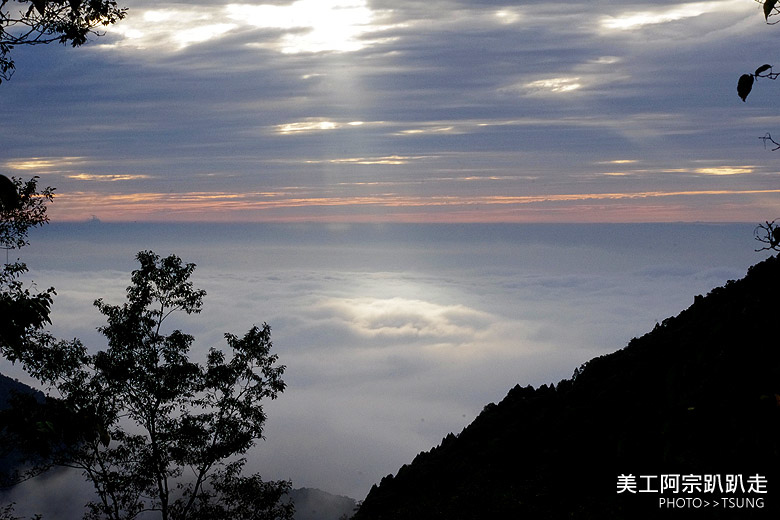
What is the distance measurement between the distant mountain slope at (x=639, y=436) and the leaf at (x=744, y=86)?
1.56 metres

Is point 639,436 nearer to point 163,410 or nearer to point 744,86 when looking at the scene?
point 744,86

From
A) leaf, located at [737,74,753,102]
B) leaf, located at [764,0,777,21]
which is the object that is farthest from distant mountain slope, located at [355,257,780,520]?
leaf, located at [764,0,777,21]

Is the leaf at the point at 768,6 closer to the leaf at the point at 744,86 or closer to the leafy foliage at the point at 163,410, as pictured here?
the leaf at the point at 744,86

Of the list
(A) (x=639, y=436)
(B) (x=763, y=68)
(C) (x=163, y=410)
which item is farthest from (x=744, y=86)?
(C) (x=163, y=410)

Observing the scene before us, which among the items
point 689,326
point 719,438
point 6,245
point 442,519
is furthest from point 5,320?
point 689,326

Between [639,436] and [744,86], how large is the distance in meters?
2.98

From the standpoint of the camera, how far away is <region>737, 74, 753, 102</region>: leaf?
5219mm

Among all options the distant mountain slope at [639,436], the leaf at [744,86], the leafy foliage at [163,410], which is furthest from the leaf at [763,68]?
the leafy foliage at [163,410]

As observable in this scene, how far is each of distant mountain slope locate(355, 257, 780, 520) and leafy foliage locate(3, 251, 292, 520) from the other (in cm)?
655

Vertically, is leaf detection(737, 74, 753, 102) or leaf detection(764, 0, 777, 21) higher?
leaf detection(764, 0, 777, 21)

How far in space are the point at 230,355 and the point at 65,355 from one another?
670 centimetres

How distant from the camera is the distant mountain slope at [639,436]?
4957mm

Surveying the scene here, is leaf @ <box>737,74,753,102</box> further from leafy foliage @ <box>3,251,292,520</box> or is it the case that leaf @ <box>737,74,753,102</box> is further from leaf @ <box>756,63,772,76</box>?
leafy foliage @ <box>3,251,292,520</box>

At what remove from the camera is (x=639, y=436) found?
5246 millimetres
